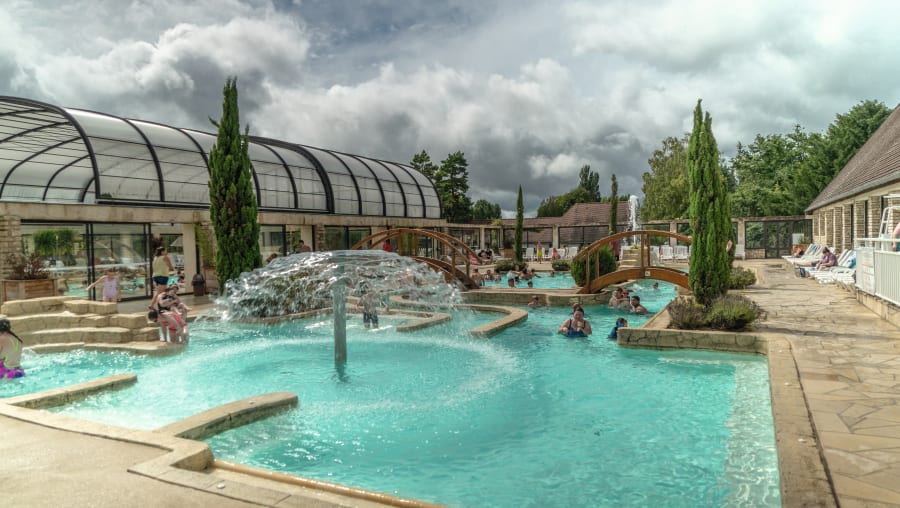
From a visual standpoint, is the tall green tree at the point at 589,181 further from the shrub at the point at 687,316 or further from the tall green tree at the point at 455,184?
the shrub at the point at 687,316

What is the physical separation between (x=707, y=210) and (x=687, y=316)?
7.73ft

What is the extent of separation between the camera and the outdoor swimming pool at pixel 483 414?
16.8 feet

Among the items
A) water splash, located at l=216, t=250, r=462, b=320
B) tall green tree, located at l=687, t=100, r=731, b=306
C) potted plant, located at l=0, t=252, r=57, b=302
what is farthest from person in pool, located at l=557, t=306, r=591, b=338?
potted plant, located at l=0, t=252, r=57, b=302

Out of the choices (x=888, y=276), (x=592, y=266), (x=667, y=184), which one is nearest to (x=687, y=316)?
(x=888, y=276)

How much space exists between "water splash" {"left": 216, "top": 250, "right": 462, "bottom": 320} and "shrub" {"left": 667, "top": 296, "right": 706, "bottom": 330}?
5.35 meters

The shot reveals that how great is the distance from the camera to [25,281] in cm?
1302

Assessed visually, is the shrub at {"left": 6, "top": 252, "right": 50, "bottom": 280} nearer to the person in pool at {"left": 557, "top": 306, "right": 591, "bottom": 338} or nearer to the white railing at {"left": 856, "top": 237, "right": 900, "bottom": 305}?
the person in pool at {"left": 557, "top": 306, "right": 591, "bottom": 338}

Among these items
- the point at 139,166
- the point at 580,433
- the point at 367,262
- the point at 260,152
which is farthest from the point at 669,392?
the point at 260,152

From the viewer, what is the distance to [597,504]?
4691 millimetres

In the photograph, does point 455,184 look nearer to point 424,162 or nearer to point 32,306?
point 424,162

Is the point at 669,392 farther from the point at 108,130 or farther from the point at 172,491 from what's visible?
the point at 108,130

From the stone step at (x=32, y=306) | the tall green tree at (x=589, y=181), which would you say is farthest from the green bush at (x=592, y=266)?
the tall green tree at (x=589, y=181)

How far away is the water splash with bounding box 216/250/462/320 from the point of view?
10.9 m

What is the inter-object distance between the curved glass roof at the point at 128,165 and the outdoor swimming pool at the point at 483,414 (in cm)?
768
